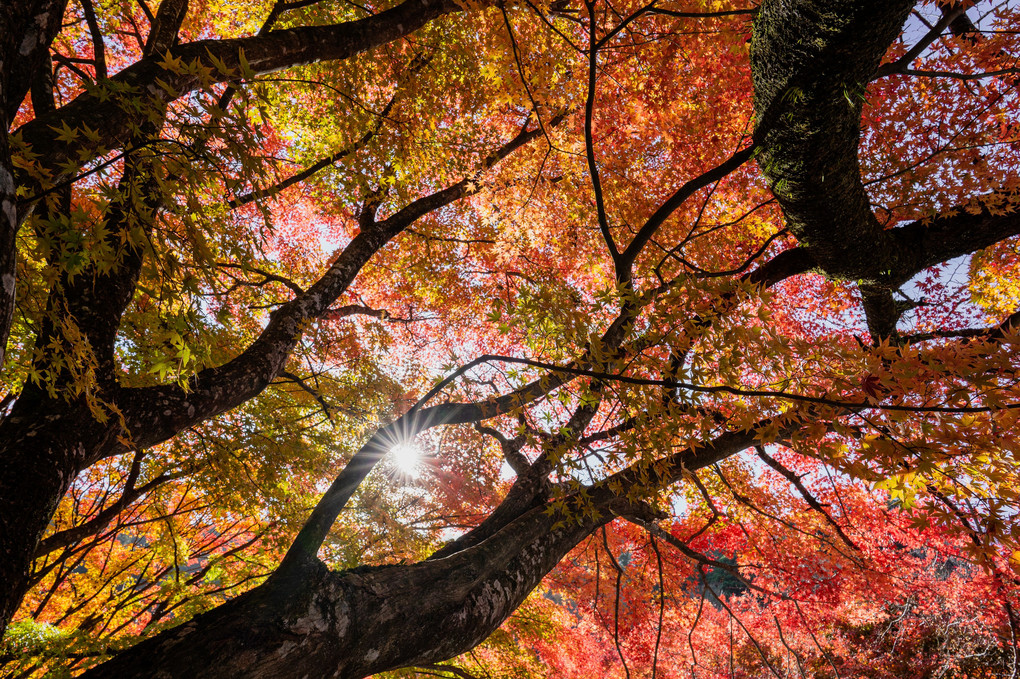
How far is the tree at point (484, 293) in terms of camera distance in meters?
1.72

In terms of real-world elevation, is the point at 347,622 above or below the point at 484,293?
below

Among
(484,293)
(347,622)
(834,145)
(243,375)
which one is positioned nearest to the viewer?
(347,622)

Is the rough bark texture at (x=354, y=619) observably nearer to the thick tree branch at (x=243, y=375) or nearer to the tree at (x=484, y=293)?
the tree at (x=484, y=293)

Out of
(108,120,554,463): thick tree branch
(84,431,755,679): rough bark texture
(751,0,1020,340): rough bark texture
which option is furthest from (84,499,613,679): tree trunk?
(751,0,1020,340): rough bark texture

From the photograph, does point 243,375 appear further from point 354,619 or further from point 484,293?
point 484,293

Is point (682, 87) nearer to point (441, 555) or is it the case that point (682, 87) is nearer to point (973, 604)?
point (441, 555)

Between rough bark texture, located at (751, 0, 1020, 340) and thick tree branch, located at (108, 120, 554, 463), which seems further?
thick tree branch, located at (108, 120, 554, 463)

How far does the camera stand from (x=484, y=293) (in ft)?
26.0

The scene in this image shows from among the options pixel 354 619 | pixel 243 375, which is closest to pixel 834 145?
pixel 354 619

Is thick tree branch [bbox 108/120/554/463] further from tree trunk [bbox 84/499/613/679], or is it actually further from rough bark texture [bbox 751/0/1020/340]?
rough bark texture [bbox 751/0/1020/340]

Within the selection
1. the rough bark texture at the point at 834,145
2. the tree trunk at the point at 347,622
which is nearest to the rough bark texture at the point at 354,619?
the tree trunk at the point at 347,622

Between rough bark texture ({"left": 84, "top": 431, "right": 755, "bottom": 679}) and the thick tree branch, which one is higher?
the thick tree branch

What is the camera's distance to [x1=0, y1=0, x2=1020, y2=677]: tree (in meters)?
1.72

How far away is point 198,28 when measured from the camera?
6566 mm
